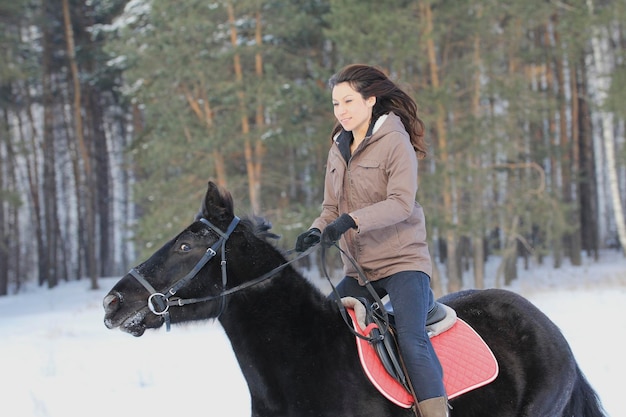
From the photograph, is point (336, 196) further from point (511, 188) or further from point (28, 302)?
point (28, 302)

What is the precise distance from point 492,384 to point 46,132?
3056cm

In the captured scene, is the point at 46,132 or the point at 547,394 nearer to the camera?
the point at 547,394

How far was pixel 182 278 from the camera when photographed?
3.28m

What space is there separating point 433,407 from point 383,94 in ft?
5.83

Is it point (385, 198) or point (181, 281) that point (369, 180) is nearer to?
point (385, 198)

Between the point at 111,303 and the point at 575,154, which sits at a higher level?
the point at 111,303

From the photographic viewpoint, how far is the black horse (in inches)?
126

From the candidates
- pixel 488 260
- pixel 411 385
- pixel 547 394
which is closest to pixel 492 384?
pixel 547 394

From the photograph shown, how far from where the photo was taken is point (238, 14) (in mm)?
18984

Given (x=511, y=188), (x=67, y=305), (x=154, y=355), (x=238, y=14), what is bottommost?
(x=67, y=305)

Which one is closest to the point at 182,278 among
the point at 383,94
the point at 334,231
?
the point at 334,231

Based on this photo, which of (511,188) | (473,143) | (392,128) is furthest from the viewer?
(511,188)

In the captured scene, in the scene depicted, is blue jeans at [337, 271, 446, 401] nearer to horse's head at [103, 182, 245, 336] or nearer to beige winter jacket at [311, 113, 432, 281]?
beige winter jacket at [311, 113, 432, 281]

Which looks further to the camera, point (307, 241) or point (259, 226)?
point (259, 226)
